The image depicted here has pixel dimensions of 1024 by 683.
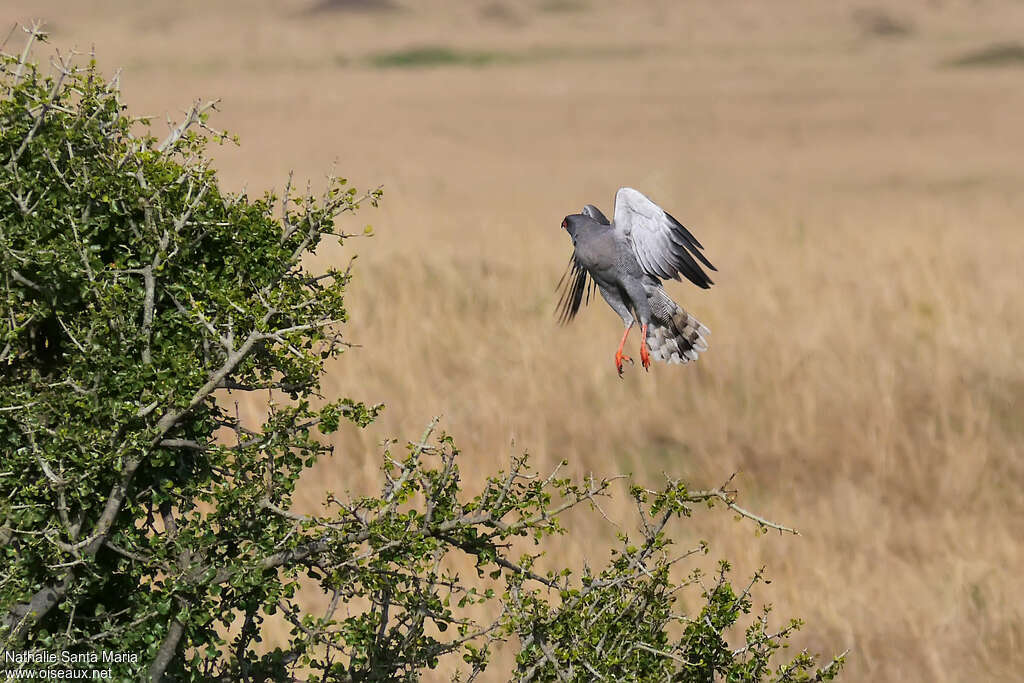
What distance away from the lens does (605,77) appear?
5116 centimetres

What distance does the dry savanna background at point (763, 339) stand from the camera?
8148 mm

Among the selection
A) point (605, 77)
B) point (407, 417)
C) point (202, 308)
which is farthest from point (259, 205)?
point (605, 77)

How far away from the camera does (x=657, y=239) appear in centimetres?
504

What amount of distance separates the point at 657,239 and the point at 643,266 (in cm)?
17

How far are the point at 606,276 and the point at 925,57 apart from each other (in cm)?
5426

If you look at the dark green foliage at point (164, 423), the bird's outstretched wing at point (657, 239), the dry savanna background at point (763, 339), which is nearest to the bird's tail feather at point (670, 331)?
the bird's outstretched wing at point (657, 239)

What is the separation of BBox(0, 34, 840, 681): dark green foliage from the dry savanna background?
61 cm

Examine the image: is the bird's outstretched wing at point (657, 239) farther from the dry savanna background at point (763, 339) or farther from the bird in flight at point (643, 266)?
the dry savanna background at point (763, 339)

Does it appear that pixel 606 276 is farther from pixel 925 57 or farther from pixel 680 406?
pixel 925 57

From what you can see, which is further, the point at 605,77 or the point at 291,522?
the point at 605,77

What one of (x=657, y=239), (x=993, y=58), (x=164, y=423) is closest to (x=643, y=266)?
(x=657, y=239)

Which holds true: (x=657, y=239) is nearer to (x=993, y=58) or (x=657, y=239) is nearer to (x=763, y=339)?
(x=763, y=339)

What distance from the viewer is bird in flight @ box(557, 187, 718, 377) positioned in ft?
16.3

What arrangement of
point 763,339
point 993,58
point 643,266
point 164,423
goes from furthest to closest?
1. point 993,58
2. point 763,339
3. point 643,266
4. point 164,423
